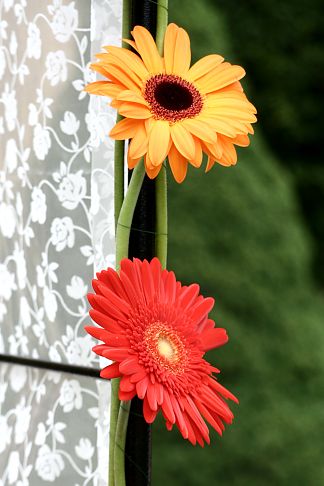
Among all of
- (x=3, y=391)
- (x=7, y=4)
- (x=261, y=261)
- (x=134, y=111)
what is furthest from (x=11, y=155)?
(x=134, y=111)

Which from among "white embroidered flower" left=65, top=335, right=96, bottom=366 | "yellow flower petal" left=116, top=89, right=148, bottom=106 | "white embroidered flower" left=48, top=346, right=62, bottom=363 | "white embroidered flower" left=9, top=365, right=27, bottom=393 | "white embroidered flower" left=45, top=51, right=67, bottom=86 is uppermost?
"white embroidered flower" left=45, top=51, right=67, bottom=86

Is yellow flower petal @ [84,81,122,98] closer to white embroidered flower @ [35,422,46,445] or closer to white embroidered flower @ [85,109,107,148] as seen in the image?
white embroidered flower @ [85,109,107,148]

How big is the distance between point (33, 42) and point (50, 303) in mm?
271

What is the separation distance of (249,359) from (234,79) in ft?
2.07

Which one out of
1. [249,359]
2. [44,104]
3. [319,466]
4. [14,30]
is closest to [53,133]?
[44,104]

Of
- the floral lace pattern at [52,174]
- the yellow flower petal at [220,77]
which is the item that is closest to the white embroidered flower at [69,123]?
the floral lace pattern at [52,174]

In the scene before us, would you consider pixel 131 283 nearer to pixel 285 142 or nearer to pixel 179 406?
pixel 179 406

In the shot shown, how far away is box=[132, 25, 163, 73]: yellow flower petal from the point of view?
0.42m

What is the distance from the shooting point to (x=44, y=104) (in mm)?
777

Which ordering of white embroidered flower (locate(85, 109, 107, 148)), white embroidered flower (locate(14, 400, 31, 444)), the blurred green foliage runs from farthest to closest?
the blurred green foliage, white embroidered flower (locate(14, 400, 31, 444)), white embroidered flower (locate(85, 109, 107, 148))

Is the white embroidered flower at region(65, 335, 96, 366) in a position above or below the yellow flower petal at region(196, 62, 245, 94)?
below

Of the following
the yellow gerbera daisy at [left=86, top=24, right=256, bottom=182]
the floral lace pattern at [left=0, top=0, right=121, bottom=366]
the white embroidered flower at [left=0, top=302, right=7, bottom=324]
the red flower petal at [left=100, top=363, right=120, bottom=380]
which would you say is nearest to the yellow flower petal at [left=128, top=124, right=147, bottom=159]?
the yellow gerbera daisy at [left=86, top=24, right=256, bottom=182]

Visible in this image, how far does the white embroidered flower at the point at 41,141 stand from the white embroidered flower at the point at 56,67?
0.16ft

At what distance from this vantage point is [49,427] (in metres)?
0.77
